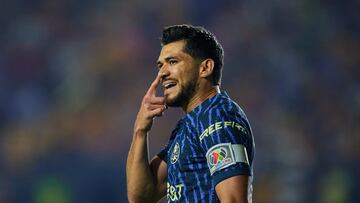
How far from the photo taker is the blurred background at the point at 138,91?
7.04 m

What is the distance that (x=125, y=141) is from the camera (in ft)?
23.6

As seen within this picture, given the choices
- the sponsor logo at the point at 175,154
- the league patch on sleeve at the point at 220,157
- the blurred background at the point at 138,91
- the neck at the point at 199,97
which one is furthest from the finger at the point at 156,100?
the blurred background at the point at 138,91

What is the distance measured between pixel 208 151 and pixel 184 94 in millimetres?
406

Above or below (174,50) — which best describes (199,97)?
below

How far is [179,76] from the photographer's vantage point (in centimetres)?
274

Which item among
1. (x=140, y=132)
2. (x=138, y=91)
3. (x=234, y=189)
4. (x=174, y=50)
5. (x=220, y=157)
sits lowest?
(x=234, y=189)

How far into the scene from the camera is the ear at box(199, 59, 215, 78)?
9.11 ft

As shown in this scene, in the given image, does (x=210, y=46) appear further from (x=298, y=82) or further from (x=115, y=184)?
(x=298, y=82)

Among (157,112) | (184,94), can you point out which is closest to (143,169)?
(157,112)

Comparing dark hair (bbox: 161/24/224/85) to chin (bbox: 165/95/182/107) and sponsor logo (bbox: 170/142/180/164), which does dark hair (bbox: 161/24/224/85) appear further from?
sponsor logo (bbox: 170/142/180/164)

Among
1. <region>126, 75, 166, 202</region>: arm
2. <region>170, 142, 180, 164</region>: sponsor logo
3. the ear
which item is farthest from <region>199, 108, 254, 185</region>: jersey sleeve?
<region>126, 75, 166, 202</region>: arm

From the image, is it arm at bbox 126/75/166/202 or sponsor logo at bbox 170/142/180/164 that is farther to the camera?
arm at bbox 126/75/166/202

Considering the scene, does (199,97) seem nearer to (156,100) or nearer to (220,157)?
(156,100)

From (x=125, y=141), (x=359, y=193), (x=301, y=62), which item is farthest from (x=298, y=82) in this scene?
(x=125, y=141)
